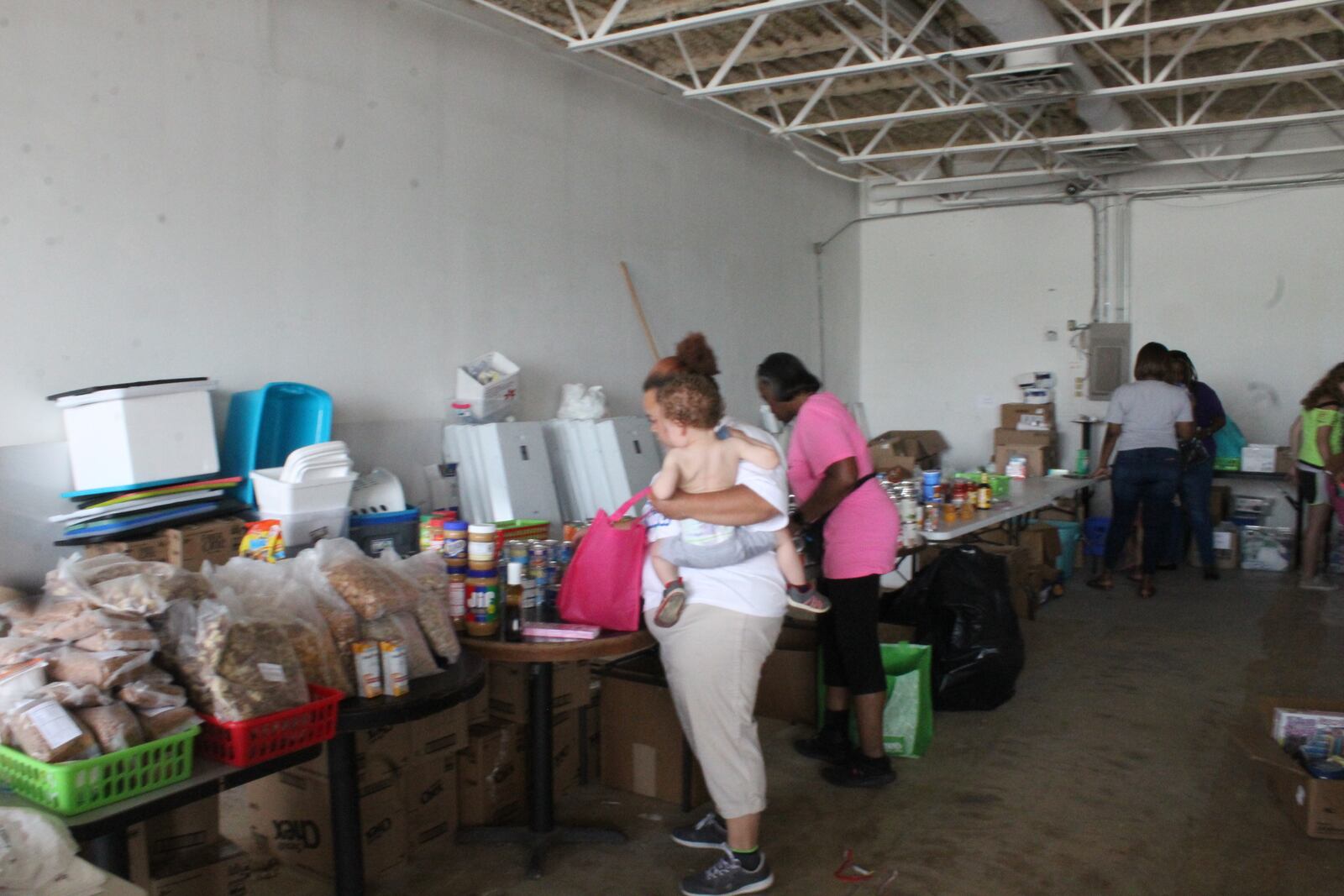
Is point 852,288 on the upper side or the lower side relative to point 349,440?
upper

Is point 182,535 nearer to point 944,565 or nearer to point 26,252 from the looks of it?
point 26,252

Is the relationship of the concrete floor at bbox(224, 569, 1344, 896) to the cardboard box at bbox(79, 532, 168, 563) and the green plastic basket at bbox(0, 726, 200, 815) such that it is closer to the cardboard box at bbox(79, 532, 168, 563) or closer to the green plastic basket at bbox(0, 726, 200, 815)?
the cardboard box at bbox(79, 532, 168, 563)

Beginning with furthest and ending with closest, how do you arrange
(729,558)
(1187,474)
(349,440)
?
(1187,474) → (349,440) → (729,558)

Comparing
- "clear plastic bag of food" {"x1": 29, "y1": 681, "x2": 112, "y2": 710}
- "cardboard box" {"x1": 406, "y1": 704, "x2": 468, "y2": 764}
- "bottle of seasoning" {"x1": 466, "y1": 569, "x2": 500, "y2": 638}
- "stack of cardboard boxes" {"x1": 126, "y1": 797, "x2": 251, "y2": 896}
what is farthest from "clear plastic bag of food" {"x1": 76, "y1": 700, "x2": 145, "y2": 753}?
"cardboard box" {"x1": 406, "y1": 704, "x2": 468, "y2": 764}

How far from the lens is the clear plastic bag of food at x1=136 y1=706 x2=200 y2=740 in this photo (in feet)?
6.55

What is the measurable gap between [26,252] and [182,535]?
1.12m

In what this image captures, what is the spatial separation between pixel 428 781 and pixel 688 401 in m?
1.49

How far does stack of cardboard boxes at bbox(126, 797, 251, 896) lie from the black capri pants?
1986 millimetres

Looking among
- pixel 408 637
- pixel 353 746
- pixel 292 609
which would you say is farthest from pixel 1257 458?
pixel 292 609

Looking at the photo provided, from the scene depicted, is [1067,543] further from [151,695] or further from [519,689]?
[151,695]

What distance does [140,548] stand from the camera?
353cm

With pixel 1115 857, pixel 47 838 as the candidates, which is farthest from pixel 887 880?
pixel 47 838

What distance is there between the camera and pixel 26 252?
3561mm

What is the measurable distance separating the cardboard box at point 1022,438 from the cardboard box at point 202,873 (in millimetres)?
7298
